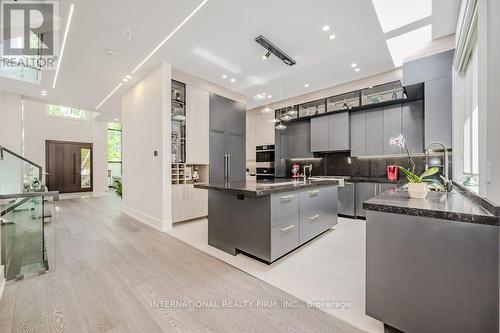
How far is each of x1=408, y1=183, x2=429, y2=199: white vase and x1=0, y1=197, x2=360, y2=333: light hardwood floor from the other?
1123 millimetres

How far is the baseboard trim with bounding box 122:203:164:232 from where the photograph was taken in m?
3.80

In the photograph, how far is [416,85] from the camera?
3.35 meters

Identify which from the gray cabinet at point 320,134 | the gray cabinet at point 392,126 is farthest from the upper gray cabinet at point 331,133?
the gray cabinet at point 392,126

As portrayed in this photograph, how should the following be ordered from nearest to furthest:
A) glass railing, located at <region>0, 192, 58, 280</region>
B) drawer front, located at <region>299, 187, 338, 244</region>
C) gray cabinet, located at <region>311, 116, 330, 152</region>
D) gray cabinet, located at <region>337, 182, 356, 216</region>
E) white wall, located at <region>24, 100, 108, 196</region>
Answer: glass railing, located at <region>0, 192, 58, 280</region>
drawer front, located at <region>299, 187, 338, 244</region>
gray cabinet, located at <region>337, 182, 356, 216</region>
gray cabinet, located at <region>311, 116, 330, 152</region>
white wall, located at <region>24, 100, 108, 196</region>

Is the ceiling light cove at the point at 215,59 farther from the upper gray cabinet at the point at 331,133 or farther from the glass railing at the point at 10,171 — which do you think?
the glass railing at the point at 10,171

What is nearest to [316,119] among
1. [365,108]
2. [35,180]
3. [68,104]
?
[365,108]

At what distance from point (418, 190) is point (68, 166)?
10.5 meters

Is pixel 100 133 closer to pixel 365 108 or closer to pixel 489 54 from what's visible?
pixel 365 108

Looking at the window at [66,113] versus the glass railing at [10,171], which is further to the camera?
the window at [66,113]

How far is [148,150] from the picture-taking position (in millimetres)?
4180

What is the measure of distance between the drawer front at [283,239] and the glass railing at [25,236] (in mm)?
2483

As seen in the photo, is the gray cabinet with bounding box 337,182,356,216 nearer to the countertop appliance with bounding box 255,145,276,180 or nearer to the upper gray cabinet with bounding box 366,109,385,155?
the upper gray cabinet with bounding box 366,109,385,155

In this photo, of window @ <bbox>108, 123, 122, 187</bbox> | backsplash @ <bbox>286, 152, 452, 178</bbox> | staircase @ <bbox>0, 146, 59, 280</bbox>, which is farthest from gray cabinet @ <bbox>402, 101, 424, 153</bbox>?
window @ <bbox>108, 123, 122, 187</bbox>

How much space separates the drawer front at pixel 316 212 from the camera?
2795mm
